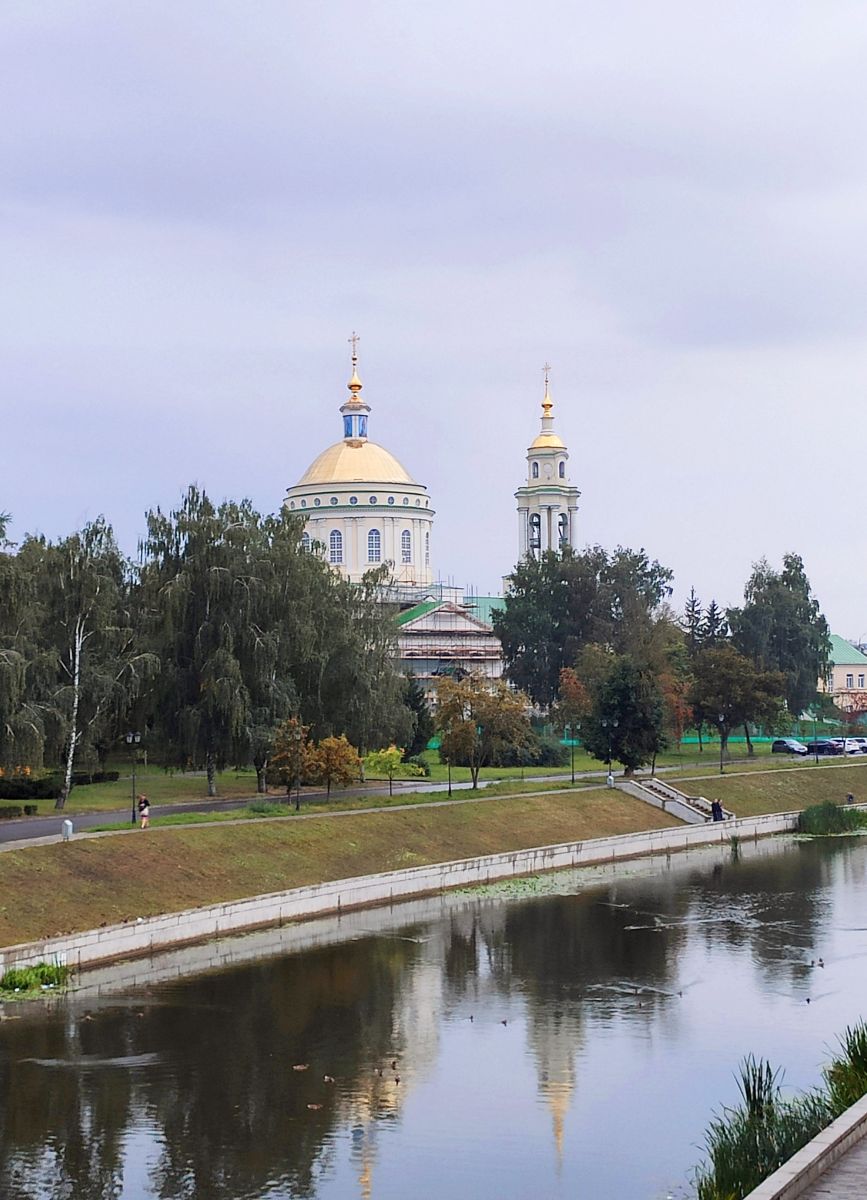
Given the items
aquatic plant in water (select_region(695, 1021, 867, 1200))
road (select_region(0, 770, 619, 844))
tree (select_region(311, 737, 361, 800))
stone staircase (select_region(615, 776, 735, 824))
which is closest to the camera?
aquatic plant in water (select_region(695, 1021, 867, 1200))

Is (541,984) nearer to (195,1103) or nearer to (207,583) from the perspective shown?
(195,1103)

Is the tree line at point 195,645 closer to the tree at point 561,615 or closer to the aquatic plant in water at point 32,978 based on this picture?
the aquatic plant in water at point 32,978

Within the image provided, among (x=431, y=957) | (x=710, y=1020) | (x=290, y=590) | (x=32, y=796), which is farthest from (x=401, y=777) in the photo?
(x=710, y=1020)

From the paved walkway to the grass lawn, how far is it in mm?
52013

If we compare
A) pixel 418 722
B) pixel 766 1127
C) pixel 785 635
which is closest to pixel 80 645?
pixel 418 722

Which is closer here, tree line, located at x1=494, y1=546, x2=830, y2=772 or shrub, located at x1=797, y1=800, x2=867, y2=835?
shrub, located at x1=797, y1=800, x2=867, y2=835

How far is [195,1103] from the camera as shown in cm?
2653

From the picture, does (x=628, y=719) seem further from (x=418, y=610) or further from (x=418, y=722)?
(x=418, y=610)

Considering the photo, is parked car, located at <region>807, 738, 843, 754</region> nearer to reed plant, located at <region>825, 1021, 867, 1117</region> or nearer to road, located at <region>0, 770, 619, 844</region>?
road, located at <region>0, 770, 619, 844</region>

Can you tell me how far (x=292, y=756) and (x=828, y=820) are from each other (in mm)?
24248

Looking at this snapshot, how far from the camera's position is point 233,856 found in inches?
1799

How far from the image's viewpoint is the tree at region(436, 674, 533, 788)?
210 feet

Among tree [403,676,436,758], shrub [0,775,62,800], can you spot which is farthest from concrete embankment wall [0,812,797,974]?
tree [403,676,436,758]

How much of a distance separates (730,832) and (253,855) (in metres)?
25.1
